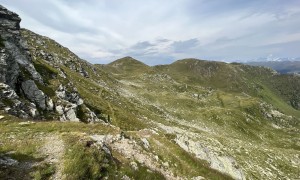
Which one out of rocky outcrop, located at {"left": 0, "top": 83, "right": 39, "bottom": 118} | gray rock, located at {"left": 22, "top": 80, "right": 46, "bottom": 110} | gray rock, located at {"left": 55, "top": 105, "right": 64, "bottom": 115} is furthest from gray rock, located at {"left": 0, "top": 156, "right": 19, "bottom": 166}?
gray rock, located at {"left": 55, "top": 105, "right": 64, "bottom": 115}

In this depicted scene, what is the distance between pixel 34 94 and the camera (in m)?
44.6

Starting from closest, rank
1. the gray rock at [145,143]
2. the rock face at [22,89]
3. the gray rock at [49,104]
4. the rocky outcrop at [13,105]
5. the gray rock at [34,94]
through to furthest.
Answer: the gray rock at [145,143] → the rocky outcrop at [13,105] → the rock face at [22,89] → the gray rock at [34,94] → the gray rock at [49,104]

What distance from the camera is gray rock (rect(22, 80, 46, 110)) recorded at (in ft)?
144

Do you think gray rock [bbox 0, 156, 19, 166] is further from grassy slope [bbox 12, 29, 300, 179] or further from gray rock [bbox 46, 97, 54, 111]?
gray rock [bbox 46, 97, 54, 111]

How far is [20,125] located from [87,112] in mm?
28162

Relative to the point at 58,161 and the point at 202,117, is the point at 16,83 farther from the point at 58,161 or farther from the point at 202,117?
the point at 202,117

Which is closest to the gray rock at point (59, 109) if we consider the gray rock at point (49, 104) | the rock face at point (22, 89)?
the rock face at point (22, 89)

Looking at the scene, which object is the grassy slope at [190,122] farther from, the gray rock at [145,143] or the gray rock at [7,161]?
the gray rock at [7,161]

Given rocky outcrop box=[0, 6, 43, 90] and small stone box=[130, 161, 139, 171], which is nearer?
small stone box=[130, 161, 139, 171]

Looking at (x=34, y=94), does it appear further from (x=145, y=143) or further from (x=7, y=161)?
(x=7, y=161)

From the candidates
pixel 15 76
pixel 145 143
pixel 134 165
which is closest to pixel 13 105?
pixel 15 76

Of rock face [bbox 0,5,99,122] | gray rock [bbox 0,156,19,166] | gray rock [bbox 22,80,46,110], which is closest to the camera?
gray rock [bbox 0,156,19,166]

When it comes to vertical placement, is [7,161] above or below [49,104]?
below

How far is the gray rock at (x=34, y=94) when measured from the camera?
1733 inches
